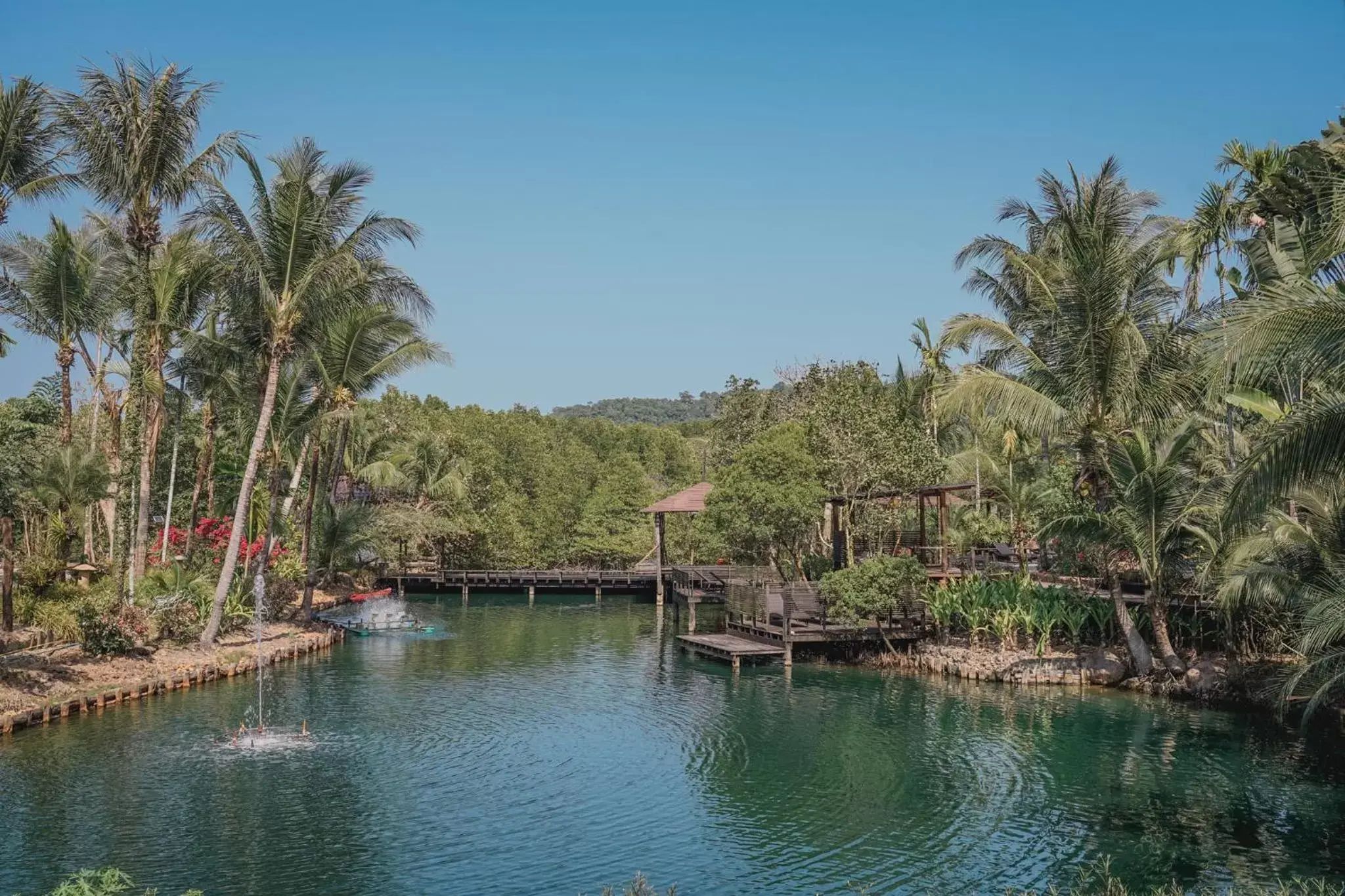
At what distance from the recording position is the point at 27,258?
29016 mm

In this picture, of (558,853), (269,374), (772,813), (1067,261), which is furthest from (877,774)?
(269,374)

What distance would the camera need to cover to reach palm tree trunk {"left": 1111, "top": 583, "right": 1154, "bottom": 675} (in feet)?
74.8

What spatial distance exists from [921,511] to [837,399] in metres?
4.44

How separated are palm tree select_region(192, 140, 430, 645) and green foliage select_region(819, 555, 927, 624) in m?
14.3

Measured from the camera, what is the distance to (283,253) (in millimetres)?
24859

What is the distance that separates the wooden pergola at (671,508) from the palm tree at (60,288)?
20.4m

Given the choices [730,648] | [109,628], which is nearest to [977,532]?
[730,648]

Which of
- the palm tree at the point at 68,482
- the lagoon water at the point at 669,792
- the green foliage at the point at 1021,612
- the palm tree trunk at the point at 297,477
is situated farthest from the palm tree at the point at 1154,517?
the palm tree at the point at 68,482

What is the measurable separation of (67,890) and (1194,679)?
20890 mm

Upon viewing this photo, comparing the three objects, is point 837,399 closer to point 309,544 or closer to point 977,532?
point 977,532

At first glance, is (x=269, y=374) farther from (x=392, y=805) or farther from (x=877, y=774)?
(x=877, y=774)

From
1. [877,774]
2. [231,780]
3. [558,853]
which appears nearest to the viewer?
[558,853]

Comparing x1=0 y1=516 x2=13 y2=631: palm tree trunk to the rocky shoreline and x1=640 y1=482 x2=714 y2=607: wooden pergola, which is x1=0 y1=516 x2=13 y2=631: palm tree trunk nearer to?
the rocky shoreline

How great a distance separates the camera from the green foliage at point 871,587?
88.0ft
